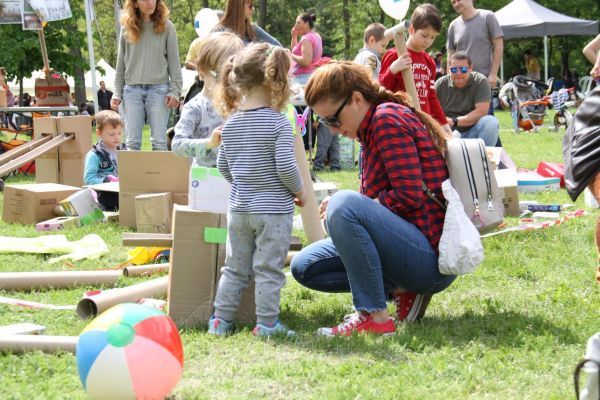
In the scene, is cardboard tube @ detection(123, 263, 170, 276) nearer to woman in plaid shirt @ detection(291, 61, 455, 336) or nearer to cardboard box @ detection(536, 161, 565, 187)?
woman in plaid shirt @ detection(291, 61, 455, 336)

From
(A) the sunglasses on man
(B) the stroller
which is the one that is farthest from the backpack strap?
(B) the stroller

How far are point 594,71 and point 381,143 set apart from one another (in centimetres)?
361

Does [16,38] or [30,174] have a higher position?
[16,38]

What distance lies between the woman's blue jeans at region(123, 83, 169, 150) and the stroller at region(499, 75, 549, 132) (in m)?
→ 11.9

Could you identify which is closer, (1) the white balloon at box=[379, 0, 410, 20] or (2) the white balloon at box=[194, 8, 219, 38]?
(1) the white balloon at box=[379, 0, 410, 20]

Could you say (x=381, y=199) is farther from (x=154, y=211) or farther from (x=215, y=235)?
(x=154, y=211)

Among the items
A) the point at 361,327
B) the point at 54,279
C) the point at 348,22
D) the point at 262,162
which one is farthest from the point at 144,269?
the point at 348,22

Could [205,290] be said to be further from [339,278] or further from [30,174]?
[30,174]

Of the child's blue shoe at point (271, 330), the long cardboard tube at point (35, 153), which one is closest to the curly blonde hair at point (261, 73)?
the child's blue shoe at point (271, 330)

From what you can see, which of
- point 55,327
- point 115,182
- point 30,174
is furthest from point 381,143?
point 30,174

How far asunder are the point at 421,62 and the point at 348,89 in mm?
3148

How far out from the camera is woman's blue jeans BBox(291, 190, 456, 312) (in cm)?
383

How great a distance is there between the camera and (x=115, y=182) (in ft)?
Answer: 25.5

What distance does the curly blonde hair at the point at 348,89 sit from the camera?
154 inches
